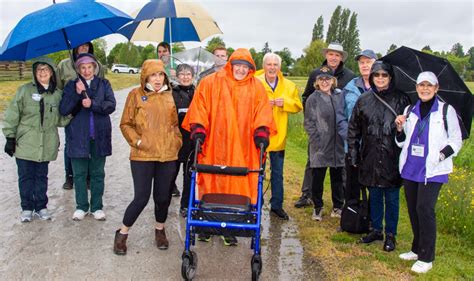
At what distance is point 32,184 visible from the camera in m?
5.67

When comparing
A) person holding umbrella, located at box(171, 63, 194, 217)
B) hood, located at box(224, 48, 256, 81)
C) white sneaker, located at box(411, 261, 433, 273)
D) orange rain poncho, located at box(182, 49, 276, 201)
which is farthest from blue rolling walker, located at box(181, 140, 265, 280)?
white sneaker, located at box(411, 261, 433, 273)

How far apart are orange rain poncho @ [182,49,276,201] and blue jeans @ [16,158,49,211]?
6.85ft

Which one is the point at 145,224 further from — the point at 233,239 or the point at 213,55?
the point at 213,55

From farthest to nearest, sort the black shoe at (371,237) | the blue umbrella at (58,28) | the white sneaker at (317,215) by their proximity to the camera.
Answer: the white sneaker at (317,215), the black shoe at (371,237), the blue umbrella at (58,28)

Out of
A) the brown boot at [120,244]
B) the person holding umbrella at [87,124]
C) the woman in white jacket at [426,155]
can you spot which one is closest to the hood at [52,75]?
the person holding umbrella at [87,124]

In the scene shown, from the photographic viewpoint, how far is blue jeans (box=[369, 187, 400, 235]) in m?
5.11

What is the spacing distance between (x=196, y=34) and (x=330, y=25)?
91568mm

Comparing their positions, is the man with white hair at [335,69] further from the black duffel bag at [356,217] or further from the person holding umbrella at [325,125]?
the black duffel bag at [356,217]

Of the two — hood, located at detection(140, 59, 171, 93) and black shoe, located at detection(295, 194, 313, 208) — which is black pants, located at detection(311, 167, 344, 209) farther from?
hood, located at detection(140, 59, 171, 93)

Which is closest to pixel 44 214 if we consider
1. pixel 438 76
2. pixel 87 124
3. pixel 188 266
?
pixel 87 124

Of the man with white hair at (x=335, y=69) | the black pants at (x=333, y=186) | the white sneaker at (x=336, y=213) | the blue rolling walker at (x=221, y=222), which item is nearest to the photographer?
the blue rolling walker at (x=221, y=222)

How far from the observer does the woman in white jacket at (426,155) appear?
4418 mm

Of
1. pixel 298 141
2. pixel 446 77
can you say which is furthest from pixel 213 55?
pixel 298 141

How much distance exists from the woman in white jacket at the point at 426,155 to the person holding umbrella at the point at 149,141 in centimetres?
241
